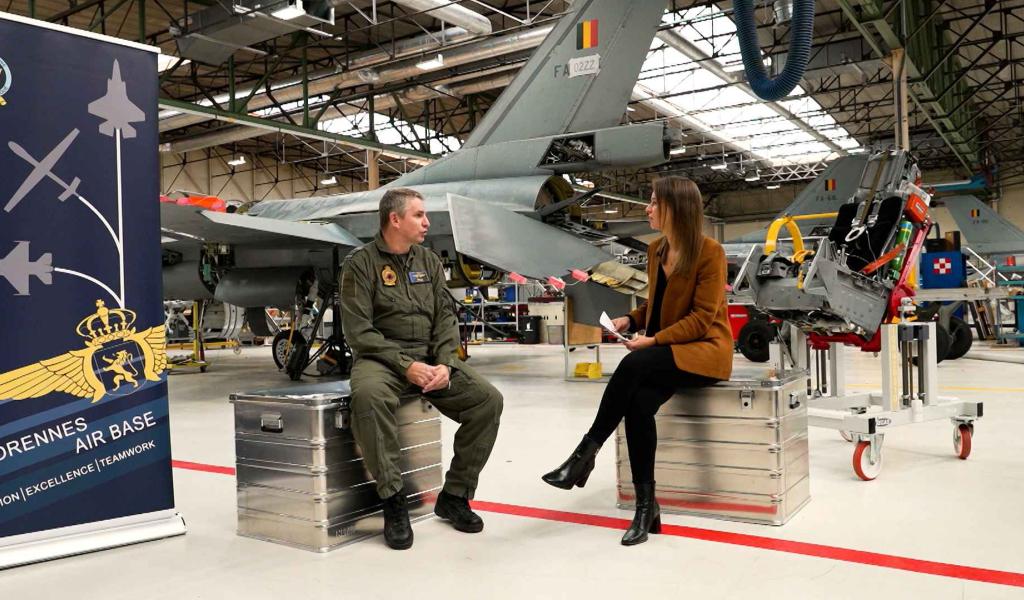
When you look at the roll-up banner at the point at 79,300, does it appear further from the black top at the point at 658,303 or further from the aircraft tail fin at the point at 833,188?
the aircraft tail fin at the point at 833,188

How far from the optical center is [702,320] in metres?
3.16

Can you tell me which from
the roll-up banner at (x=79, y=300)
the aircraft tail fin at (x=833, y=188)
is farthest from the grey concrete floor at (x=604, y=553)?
the aircraft tail fin at (x=833, y=188)

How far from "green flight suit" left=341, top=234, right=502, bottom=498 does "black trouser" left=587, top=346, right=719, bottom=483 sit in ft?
1.64

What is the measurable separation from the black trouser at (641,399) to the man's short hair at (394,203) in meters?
1.18

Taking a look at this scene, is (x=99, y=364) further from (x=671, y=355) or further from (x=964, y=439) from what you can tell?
(x=964, y=439)

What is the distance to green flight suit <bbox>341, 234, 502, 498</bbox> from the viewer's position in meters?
3.12

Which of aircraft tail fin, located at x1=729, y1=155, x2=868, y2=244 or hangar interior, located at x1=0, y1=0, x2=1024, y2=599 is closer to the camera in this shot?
hangar interior, located at x1=0, y1=0, x2=1024, y2=599

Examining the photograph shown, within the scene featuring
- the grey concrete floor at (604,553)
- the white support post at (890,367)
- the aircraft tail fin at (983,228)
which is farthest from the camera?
the aircraft tail fin at (983,228)

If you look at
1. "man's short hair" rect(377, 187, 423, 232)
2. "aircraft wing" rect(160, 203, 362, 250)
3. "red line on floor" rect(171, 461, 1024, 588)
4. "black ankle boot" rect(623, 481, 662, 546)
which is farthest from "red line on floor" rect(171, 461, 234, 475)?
"aircraft wing" rect(160, 203, 362, 250)

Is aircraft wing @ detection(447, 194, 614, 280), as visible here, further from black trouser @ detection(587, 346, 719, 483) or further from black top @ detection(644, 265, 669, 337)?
black trouser @ detection(587, 346, 719, 483)

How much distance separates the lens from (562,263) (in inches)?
326

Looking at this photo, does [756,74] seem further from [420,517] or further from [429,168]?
[429,168]

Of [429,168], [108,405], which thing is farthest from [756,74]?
[429,168]

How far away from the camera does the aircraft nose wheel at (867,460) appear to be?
4.00 m
